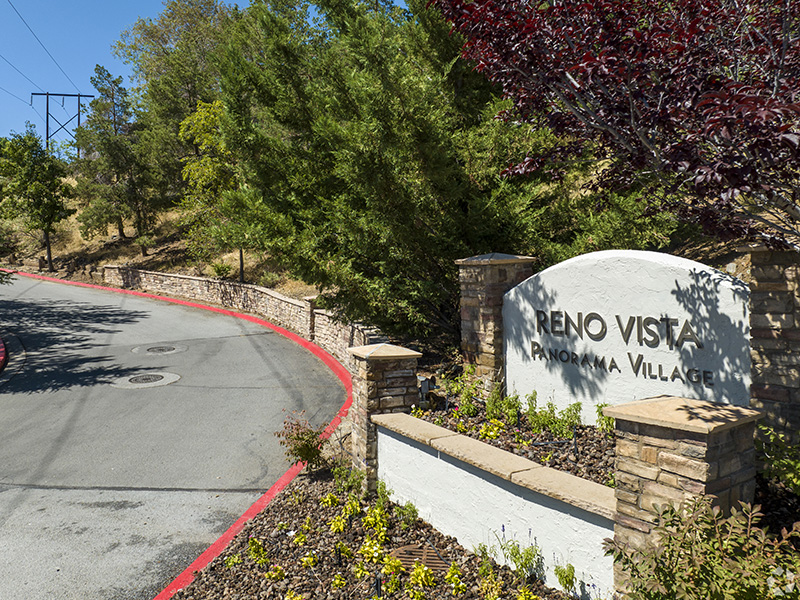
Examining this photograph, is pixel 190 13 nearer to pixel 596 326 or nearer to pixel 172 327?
pixel 172 327

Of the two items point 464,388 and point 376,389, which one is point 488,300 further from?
point 376,389

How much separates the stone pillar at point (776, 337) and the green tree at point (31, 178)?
38.8 metres

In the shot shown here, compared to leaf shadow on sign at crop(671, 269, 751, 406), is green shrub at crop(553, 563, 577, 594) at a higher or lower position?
lower

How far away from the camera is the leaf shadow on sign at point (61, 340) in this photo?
14703 mm

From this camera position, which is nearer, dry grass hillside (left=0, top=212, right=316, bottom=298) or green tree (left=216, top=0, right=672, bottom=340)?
green tree (left=216, top=0, right=672, bottom=340)

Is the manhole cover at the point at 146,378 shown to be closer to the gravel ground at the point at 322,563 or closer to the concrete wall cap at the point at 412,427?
the gravel ground at the point at 322,563

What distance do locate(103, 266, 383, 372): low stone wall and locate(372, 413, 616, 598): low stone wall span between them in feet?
11.5

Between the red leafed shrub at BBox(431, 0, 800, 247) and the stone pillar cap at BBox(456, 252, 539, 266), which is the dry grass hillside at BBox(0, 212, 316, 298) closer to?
the stone pillar cap at BBox(456, 252, 539, 266)

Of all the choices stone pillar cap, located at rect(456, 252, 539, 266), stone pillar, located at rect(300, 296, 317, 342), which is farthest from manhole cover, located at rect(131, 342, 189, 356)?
stone pillar cap, located at rect(456, 252, 539, 266)

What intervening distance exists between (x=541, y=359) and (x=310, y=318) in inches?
456

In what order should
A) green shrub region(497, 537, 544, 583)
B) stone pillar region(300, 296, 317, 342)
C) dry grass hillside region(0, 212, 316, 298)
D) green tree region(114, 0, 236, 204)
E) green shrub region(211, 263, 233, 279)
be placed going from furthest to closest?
green tree region(114, 0, 236, 204) < dry grass hillside region(0, 212, 316, 298) < green shrub region(211, 263, 233, 279) < stone pillar region(300, 296, 317, 342) < green shrub region(497, 537, 544, 583)

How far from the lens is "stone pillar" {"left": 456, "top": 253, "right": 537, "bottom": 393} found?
27.1 feet

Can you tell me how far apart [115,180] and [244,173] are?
86.6 feet

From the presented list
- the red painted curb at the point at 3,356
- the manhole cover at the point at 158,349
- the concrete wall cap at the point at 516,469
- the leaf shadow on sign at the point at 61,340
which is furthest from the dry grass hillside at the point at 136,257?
the concrete wall cap at the point at 516,469
